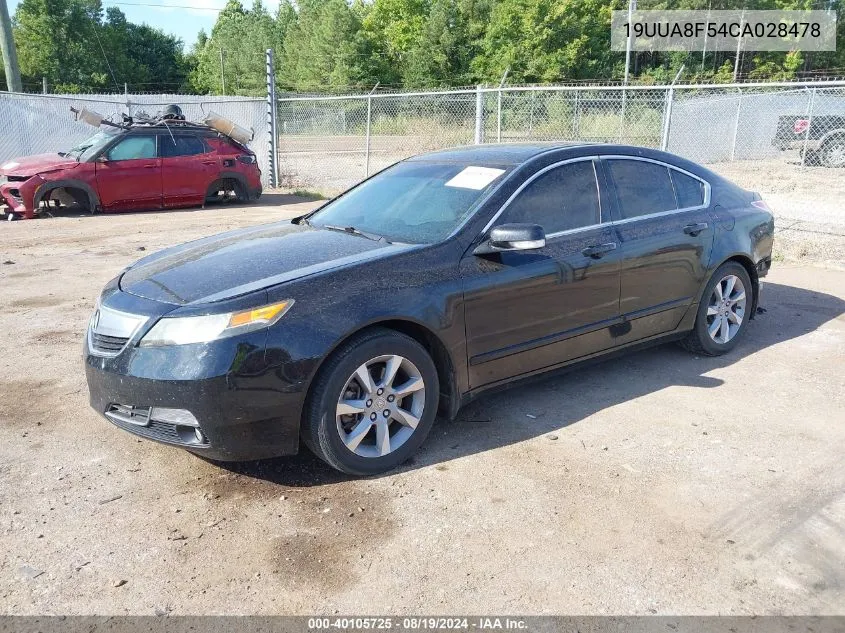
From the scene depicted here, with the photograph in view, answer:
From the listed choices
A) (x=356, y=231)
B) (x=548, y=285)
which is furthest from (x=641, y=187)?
(x=356, y=231)

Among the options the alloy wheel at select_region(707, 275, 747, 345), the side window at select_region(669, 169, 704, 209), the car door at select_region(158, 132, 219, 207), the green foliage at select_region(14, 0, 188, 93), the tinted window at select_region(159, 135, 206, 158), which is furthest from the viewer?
the green foliage at select_region(14, 0, 188, 93)

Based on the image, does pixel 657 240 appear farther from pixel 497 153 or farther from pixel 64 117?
pixel 64 117

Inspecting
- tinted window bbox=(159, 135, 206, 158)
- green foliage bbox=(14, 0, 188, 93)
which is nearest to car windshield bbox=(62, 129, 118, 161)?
tinted window bbox=(159, 135, 206, 158)

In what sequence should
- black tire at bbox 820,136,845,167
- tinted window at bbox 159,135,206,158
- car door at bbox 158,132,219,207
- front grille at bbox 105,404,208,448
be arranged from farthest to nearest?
black tire at bbox 820,136,845,167 → car door at bbox 158,132,219,207 → tinted window at bbox 159,135,206,158 → front grille at bbox 105,404,208,448

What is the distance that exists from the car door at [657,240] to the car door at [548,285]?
0.56ft

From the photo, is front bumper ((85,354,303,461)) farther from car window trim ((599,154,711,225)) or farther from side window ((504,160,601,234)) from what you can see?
car window trim ((599,154,711,225))

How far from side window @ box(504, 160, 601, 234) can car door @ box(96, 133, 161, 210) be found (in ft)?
32.5

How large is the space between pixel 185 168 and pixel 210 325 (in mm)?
10653

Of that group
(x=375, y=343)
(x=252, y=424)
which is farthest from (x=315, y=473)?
(x=375, y=343)

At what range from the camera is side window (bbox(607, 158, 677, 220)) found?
4.55 m

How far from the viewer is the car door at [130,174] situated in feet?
39.1

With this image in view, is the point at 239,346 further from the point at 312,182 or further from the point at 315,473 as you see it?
the point at 312,182

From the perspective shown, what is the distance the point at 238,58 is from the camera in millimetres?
64938

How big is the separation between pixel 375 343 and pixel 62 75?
59703 millimetres
